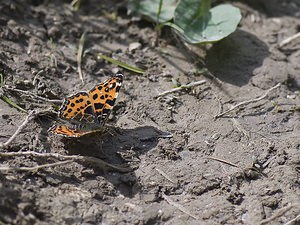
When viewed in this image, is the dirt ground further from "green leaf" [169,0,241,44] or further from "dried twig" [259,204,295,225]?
"green leaf" [169,0,241,44]

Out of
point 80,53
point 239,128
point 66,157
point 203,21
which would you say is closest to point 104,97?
point 66,157

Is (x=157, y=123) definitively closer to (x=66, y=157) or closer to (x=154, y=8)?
(x=66, y=157)

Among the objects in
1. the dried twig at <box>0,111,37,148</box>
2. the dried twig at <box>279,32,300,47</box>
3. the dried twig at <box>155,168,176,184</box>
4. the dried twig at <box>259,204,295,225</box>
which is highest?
the dried twig at <box>279,32,300,47</box>

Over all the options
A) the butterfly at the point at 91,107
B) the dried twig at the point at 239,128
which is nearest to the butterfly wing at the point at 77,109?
the butterfly at the point at 91,107

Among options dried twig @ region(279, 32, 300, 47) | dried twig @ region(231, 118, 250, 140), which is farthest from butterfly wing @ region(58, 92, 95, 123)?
dried twig @ region(279, 32, 300, 47)

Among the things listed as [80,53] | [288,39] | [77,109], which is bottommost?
[77,109]
